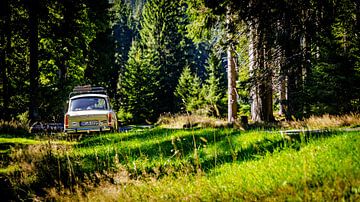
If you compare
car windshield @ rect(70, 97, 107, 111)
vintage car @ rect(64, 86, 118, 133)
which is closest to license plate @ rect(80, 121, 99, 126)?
vintage car @ rect(64, 86, 118, 133)

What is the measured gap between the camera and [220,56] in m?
11.8

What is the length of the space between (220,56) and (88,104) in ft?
19.8

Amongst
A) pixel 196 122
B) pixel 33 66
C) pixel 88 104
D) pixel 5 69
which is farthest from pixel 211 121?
pixel 5 69

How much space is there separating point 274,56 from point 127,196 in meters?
5.58

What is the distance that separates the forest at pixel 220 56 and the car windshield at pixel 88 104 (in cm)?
355

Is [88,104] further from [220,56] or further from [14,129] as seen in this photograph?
[220,56]

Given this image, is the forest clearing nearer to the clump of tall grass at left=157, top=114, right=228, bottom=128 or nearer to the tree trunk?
the tree trunk

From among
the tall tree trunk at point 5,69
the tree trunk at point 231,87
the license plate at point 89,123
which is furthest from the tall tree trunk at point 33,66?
the tree trunk at point 231,87

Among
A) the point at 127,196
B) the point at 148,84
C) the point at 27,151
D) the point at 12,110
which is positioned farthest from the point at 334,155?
the point at 148,84

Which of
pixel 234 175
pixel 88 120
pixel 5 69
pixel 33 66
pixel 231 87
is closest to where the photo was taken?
pixel 234 175

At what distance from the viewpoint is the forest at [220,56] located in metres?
7.94

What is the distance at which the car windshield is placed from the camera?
45.8 feet

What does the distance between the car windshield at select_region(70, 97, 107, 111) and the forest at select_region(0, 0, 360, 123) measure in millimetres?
3547

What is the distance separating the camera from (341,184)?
125 inches
